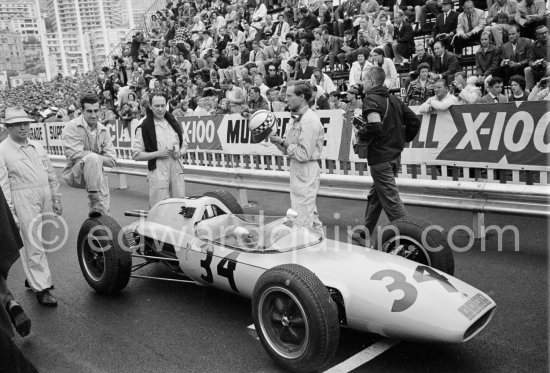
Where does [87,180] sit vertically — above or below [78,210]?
above

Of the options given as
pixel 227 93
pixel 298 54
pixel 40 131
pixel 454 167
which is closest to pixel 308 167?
pixel 454 167

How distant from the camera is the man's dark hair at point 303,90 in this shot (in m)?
5.56

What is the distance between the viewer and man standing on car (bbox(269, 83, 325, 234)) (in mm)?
5613

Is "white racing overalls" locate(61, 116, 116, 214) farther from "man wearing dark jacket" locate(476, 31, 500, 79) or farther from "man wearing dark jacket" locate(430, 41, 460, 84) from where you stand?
"man wearing dark jacket" locate(476, 31, 500, 79)

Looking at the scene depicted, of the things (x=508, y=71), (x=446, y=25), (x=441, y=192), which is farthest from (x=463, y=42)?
(x=441, y=192)

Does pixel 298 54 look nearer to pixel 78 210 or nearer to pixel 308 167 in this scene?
pixel 78 210

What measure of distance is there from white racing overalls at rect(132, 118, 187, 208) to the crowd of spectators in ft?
7.49

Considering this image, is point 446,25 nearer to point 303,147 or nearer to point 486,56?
point 486,56

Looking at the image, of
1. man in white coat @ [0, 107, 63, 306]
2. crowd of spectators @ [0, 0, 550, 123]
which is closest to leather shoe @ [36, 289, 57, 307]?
man in white coat @ [0, 107, 63, 306]

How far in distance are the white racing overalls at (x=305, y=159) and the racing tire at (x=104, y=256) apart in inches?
77.1

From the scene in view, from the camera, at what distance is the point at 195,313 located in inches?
183

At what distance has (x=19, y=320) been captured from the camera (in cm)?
410

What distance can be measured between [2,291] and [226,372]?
79.4 inches

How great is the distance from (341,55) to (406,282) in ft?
35.7
